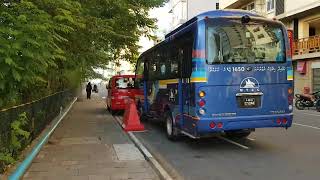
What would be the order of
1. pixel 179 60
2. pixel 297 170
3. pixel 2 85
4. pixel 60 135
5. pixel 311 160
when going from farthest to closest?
pixel 60 135 < pixel 179 60 < pixel 311 160 < pixel 297 170 < pixel 2 85

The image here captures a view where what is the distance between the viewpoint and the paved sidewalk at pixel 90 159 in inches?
346

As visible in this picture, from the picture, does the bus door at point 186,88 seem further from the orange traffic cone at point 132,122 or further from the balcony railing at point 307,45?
the balcony railing at point 307,45

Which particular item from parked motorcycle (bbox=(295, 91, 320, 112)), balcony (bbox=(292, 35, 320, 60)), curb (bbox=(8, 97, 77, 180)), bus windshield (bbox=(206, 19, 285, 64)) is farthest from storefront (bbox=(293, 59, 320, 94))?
curb (bbox=(8, 97, 77, 180))

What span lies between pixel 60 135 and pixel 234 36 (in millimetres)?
6782

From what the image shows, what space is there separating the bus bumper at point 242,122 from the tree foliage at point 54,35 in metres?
3.55

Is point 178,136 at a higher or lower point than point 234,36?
lower

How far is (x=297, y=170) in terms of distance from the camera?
906 cm

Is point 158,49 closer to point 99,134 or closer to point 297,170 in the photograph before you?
point 99,134

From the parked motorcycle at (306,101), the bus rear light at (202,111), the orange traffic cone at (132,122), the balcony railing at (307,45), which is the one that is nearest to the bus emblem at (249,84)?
the bus rear light at (202,111)

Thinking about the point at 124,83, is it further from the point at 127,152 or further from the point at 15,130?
the point at 15,130

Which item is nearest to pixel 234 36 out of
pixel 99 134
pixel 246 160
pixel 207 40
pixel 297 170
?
pixel 207 40

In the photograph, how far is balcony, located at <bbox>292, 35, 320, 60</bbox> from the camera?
114ft

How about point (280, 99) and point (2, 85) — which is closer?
point (2, 85)

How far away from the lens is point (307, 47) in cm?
3625
